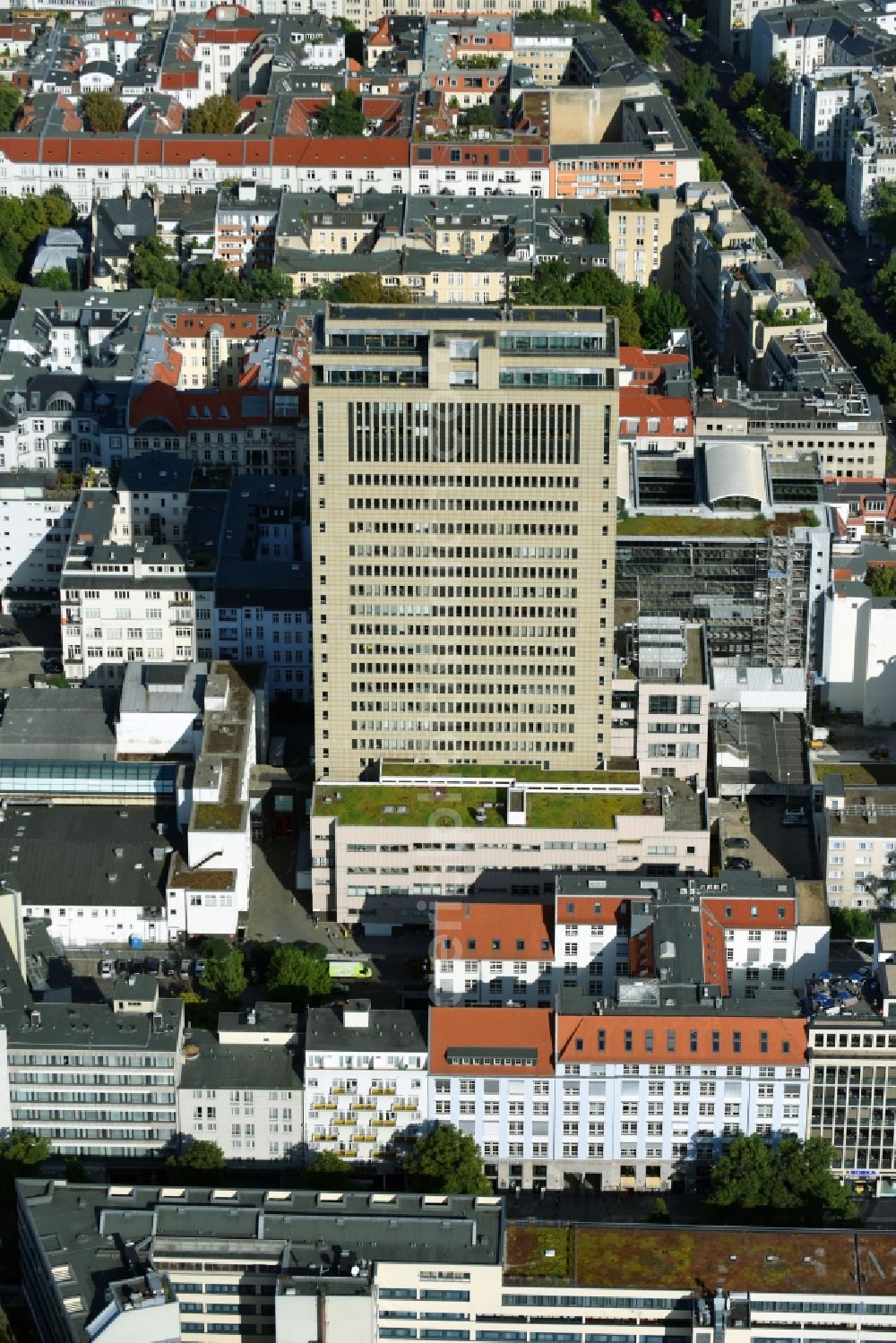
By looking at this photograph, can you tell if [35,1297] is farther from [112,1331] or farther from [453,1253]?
[453,1253]

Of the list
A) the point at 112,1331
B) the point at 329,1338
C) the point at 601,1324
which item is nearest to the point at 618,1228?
the point at 601,1324

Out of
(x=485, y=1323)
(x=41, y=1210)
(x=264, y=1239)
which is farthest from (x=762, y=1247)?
(x=41, y=1210)

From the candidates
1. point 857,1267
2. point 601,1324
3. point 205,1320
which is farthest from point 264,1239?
point 857,1267

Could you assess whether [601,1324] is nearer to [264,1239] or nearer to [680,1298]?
[680,1298]

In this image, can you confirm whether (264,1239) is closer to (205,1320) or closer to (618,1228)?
(205,1320)

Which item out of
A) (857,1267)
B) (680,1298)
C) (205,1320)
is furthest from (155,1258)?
(857,1267)

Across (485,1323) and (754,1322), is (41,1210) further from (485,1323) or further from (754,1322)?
(754,1322)
